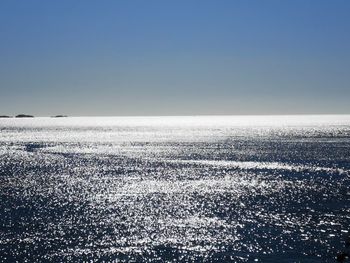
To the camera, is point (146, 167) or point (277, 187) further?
point (146, 167)

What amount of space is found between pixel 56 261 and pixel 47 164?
90.3m

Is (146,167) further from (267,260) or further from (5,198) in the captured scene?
(267,260)

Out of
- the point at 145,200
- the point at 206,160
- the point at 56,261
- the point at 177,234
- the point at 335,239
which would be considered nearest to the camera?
the point at 56,261

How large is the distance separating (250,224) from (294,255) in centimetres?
1212

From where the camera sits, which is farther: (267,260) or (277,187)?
(277,187)

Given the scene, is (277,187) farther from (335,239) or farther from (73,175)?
(73,175)

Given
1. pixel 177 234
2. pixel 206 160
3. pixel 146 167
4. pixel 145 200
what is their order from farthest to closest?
pixel 206 160
pixel 146 167
pixel 145 200
pixel 177 234

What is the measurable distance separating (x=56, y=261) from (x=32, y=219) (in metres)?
17.8

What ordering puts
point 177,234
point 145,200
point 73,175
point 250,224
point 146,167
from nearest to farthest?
point 177,234, point 250,224, point 145,200, point 73,175, point 146,167

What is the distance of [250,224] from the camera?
50.8 metres

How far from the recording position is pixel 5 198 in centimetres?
6900

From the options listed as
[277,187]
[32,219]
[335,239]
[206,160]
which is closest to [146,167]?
[206,160]

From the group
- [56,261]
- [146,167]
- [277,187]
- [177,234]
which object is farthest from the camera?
[146,167]

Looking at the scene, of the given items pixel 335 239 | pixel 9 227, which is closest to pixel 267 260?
pixel 335 239
